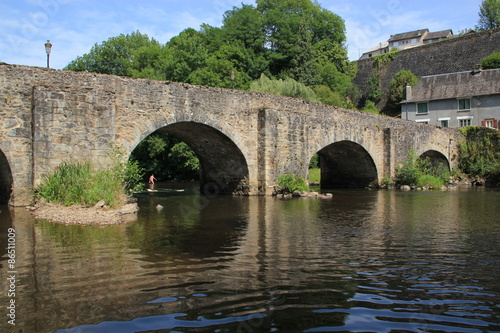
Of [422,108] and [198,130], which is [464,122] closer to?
[422,108]

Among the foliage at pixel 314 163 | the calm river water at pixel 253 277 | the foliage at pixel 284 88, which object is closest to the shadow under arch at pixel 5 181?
the calm river water at pixel 253 277

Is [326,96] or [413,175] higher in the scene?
[326,96]

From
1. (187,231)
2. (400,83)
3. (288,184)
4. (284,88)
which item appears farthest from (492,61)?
(187,231)

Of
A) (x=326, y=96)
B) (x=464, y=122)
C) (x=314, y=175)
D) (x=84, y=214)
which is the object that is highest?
(x=326, y=96)

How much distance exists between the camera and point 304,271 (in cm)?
534

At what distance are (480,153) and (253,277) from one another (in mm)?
27741

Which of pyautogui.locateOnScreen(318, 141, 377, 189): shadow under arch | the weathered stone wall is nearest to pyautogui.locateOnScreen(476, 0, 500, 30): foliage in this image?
the weathered stone wall

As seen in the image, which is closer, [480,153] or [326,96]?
[480,153]

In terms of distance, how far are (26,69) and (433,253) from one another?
34.5ft

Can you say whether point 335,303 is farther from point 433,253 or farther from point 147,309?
point 433,253

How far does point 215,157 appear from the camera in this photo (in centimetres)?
1823

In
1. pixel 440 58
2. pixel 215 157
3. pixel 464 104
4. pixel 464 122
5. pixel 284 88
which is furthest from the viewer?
pixel 440 58

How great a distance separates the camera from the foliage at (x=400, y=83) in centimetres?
4441

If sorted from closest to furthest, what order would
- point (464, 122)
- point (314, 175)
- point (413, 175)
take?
point (413, 175) → point (314, 175) → point (464, 122)
